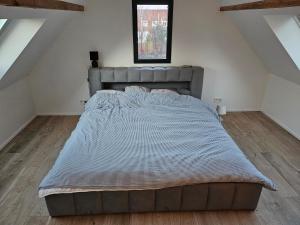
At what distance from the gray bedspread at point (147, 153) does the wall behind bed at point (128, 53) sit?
112 cm

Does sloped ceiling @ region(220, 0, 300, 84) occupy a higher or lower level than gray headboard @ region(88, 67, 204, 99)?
higher

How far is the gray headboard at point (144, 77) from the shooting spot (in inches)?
148

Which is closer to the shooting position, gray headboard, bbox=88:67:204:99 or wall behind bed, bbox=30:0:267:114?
wall behind bed, bbox=30:0:267:114

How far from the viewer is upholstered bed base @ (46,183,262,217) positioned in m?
1.90

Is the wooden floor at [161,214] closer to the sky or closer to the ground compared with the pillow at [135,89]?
closer to the ground

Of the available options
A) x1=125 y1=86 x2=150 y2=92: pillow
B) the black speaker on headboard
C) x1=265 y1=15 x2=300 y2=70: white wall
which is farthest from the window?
x1=265 y1=15 x2=300 y2=70: white wall

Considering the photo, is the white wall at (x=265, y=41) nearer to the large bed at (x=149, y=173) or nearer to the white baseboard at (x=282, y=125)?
the white baseboard at (x=282, y=125)

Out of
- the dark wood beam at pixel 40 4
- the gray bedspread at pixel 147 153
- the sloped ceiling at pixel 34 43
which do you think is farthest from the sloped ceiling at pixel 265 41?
the sloped ceiling at pixel 34 43

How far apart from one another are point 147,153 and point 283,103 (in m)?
2.72

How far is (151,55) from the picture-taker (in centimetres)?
390

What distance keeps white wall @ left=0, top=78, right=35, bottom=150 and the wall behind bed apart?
7.9 inches

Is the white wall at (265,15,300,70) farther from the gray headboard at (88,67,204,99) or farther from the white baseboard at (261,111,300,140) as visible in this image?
the gray headboard at (88,67,204,99)

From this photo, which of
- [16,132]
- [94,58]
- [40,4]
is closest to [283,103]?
[94,58]

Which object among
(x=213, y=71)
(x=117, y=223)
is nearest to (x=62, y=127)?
(x=117, y=223)
